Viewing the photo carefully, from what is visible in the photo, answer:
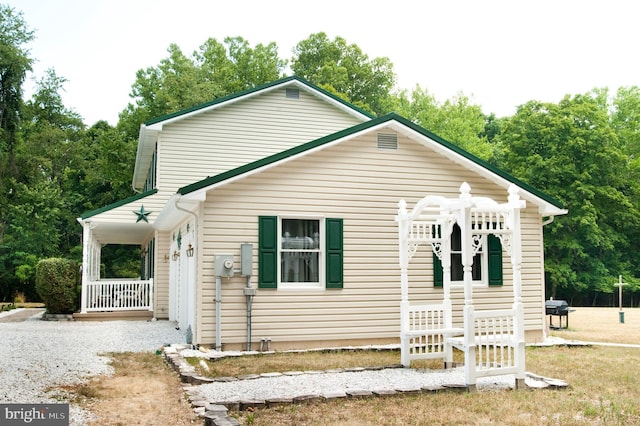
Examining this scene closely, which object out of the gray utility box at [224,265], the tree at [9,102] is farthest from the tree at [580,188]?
the tree at [9,102]

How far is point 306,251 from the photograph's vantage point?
1127cm

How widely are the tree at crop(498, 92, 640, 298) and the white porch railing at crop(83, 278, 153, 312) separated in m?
22.3

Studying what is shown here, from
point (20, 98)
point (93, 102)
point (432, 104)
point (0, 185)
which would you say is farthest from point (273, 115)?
point (93, 102)

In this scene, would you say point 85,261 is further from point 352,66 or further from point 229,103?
point 352,66

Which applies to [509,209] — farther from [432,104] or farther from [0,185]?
[432,104]

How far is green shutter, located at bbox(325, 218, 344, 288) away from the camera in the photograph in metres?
11.2

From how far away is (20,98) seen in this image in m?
30.7

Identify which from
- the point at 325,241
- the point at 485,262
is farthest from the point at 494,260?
the point at 325,241

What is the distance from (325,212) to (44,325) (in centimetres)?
899

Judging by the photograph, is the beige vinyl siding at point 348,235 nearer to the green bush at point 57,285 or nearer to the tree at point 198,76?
the green bush at point 57,285

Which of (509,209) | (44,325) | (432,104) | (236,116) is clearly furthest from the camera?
(432,104)

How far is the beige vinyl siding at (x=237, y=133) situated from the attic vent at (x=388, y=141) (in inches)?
234

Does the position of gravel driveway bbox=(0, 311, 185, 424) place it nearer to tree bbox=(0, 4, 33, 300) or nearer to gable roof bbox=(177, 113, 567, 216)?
gable roof bbox=(177, 113, 567, 216)

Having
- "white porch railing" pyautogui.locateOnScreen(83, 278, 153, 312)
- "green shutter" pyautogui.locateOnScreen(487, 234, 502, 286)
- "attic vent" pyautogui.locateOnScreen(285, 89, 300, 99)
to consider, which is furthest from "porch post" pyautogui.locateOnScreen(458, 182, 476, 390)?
"white porch railing" pyautogui.locateOnScreen(83, 278, 153, 312)
